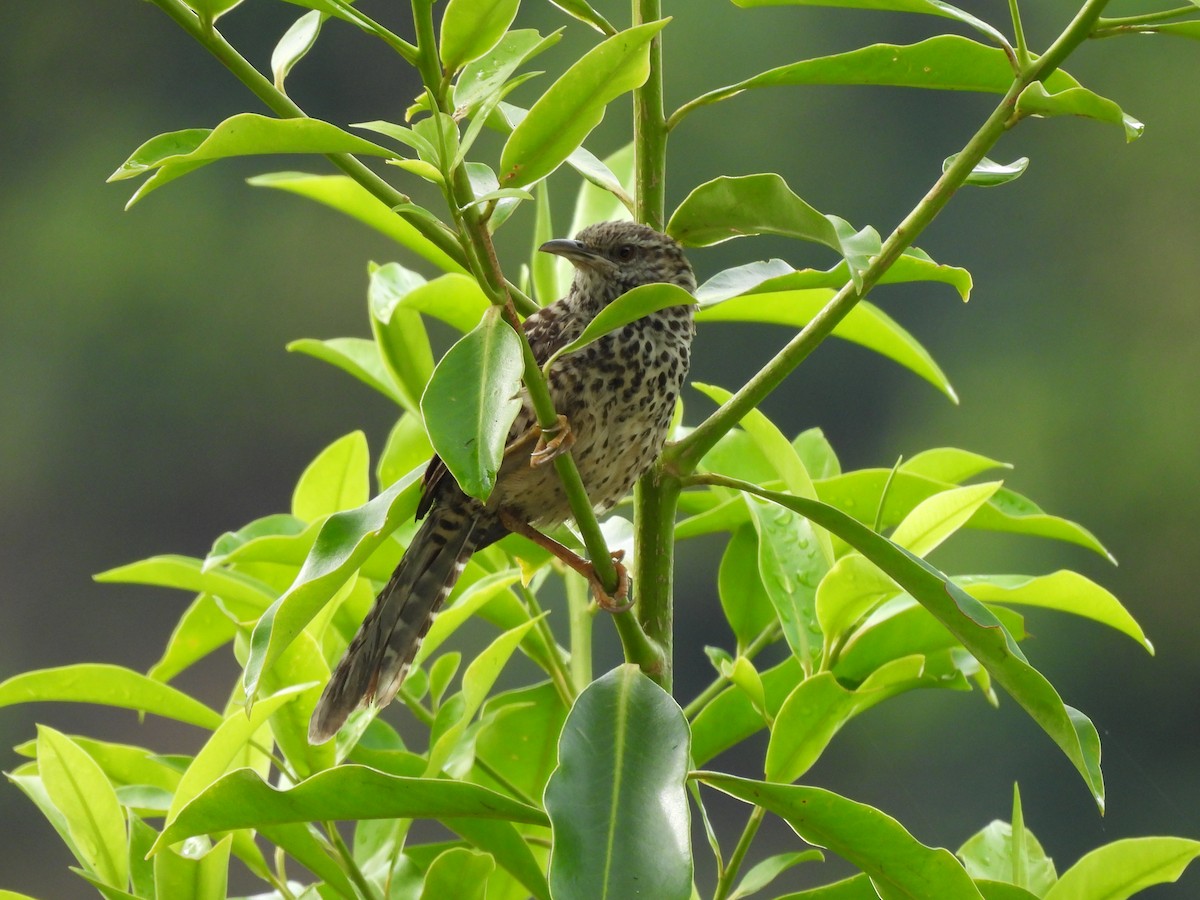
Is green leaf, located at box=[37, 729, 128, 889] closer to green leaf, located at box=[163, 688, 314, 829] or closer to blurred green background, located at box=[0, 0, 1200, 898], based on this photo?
green leaf, located at box=[163, 688, 314, 829]

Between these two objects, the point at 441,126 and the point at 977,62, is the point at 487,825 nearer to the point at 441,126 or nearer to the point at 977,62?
the point at 441,126

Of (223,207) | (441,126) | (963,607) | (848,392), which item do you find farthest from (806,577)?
(223,207)

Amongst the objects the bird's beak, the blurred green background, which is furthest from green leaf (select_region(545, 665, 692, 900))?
the blurred green background

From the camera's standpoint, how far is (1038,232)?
28.9 feet

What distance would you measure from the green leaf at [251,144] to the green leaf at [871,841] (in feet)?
1.42

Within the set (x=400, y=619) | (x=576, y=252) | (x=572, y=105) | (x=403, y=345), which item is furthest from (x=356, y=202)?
(x=572, y=105)

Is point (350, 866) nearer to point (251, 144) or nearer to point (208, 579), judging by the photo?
point (208, 579)

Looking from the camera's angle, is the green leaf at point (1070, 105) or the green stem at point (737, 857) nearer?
the green leaf at point (1070, 105)

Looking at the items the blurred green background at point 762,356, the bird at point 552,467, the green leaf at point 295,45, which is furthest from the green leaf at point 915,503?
the blurred green background at point 762,356

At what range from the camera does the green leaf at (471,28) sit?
660mm

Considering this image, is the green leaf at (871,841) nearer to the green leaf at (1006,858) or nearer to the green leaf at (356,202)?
the green leaf at (1006,858)

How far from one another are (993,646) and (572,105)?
0.38 m

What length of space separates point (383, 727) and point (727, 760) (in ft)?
19.2

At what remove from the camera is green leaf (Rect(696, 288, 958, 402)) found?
3.48 feet
